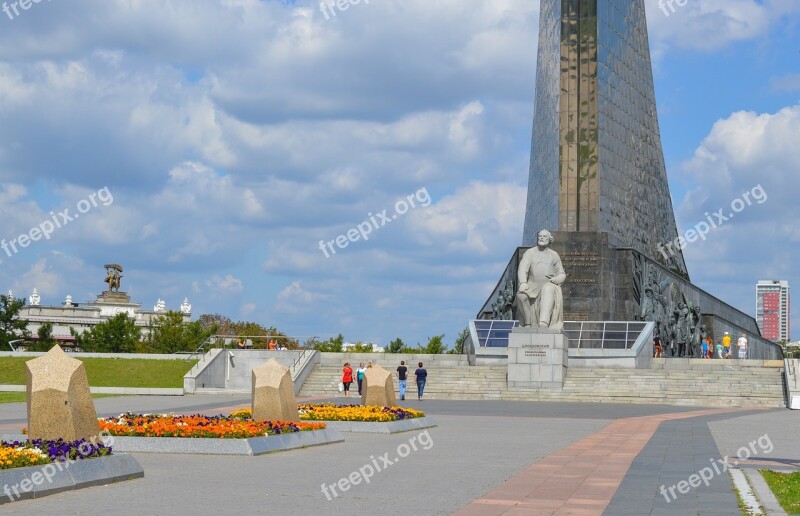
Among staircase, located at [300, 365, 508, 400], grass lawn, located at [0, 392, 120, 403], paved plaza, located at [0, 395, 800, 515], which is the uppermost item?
staircase, located at [300, 365, 508, 400]

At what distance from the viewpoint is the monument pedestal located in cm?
3688

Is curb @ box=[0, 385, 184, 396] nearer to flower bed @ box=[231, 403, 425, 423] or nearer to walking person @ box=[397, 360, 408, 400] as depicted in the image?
walking person @ box=[397, 360, 408, 400]

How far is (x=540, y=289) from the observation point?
37375mm

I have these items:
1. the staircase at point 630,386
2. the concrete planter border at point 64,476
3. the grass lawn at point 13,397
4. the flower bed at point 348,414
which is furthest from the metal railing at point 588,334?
the concrete planter border at point 64,476

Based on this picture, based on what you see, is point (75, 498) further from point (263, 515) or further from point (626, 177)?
point (626, 177)

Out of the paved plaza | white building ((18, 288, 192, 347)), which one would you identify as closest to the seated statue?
the paved plaza

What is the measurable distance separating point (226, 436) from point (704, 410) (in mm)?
19783

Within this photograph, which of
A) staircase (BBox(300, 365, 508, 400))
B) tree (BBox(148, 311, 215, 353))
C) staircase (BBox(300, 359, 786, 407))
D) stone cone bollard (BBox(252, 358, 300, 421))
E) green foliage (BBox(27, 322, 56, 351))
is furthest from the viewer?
green foliage (BBox(27, 322, 56, 351))

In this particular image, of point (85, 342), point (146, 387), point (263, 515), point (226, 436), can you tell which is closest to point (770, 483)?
point (263, 515)

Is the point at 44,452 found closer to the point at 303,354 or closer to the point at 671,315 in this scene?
the point at 303,354

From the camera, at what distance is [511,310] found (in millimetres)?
52500

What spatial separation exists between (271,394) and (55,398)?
18.5ft

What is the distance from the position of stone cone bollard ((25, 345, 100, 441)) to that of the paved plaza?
113 cm

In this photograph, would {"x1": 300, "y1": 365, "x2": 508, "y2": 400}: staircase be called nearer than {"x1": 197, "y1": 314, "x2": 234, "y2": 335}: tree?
Yes
